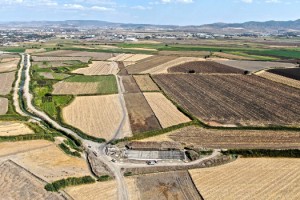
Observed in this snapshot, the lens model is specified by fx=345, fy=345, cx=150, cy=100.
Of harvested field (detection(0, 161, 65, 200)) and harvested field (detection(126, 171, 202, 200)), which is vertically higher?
harvested field (detection(126, 171, 202, 200))

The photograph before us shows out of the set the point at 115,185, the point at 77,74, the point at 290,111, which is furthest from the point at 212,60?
the point at 115,185

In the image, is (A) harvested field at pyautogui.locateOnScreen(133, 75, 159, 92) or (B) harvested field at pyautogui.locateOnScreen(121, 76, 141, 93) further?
(A) harvested field at pyautogui.locateOnScreen(133, 75, 159, 92)

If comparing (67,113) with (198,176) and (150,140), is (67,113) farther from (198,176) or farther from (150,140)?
(198,176)

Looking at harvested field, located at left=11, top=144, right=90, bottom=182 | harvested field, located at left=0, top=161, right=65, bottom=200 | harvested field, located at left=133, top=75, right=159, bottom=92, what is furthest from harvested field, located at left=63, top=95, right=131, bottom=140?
harvested field, located at left=0, top=161, right=65, bottom=200

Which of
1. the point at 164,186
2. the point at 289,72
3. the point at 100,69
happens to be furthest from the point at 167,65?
the point at 164,186

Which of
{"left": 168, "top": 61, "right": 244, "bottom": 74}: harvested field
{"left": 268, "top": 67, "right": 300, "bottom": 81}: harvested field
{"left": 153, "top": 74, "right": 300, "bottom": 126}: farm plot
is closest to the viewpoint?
{"left": 153, "top": 74, "right": 300, "bottom": 126}: farm plot

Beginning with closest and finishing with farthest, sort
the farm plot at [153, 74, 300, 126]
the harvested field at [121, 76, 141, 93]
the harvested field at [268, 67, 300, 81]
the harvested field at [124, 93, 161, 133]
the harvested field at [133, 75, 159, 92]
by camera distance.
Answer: the harvested field at [124, 93, 161, 133]
the farm plot at [153, 74, 300, 126]
the harvested field at [121, 76, 141, 93]
the harvested field at [133, 75, 159, 92]
the harvested field at [268, 67, 300, 81]

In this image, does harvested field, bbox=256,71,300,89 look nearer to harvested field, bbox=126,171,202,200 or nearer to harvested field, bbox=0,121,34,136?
harvested field, bbox=126,171,202,200
